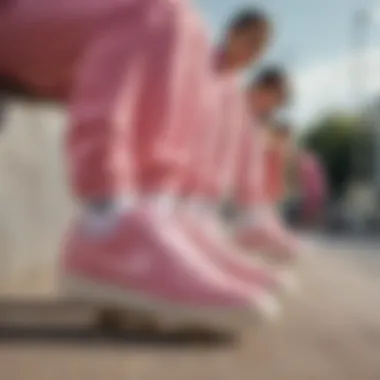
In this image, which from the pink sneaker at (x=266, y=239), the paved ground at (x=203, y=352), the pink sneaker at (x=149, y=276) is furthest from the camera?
the pink sneaker at (x=266, y=239)

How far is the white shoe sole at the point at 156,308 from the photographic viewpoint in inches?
42.8

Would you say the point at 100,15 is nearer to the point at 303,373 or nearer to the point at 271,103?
the point at 303,373

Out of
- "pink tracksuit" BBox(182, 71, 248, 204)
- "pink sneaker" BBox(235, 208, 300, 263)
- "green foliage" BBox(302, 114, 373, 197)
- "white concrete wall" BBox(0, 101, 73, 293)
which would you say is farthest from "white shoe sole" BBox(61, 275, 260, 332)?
"green foliage" BBox(302, 114, 373, 197)

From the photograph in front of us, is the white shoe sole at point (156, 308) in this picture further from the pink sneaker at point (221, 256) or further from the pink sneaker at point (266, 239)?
the pink sneaker at point (266, 239)

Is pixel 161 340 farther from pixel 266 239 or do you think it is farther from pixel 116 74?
pixel 266 239

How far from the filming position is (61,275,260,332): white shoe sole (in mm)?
1088

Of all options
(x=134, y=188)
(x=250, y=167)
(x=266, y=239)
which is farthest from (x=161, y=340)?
(x=266, y=239)

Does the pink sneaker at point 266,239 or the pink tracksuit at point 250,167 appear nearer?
the pink tracksuit at point 250,167

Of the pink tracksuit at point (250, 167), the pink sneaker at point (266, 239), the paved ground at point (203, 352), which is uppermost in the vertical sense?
the pink tracksuit at point (250, 167)

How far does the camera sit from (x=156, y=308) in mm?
1092

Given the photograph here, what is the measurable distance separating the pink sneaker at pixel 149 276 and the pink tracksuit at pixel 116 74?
0.04 m

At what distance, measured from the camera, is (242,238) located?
318 cm

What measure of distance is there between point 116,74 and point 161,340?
257 mm

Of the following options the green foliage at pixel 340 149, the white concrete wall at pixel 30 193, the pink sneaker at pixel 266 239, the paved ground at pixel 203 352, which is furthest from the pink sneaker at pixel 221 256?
the green foliage at pixel 340 149
